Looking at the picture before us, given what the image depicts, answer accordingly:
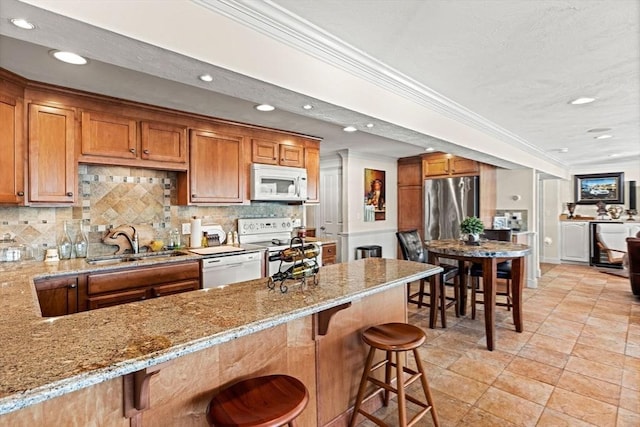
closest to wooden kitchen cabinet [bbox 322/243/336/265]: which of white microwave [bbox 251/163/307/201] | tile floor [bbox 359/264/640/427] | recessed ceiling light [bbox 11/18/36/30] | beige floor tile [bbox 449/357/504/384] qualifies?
white microwave [bbox 251/163/307/201]

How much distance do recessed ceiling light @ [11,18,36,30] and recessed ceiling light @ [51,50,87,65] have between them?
92 centimetres

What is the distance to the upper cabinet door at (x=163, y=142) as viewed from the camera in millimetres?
3035

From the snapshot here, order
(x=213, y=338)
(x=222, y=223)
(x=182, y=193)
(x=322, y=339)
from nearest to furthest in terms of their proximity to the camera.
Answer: (x=213, y=338), (x=322, y=339), (x=182, y=193), (x=222, y=223)

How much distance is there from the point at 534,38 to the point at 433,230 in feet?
13.7

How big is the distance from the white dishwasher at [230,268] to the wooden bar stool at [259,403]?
1.85 m

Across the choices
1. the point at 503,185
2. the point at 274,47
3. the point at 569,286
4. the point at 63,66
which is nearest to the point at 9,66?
the point at 63,66

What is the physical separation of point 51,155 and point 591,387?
451cm

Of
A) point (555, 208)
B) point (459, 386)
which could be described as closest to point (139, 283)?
point (459, 386)

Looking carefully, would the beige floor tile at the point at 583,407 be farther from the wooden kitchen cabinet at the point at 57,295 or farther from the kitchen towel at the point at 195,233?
the wooden kitchen cabinet at the point at 57,295

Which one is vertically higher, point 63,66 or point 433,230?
point 63,66

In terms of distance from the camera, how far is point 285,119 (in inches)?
138

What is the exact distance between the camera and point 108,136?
283 cm

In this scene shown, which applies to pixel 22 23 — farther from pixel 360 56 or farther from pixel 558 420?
pixel 558 420

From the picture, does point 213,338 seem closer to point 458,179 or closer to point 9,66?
point 9,66
